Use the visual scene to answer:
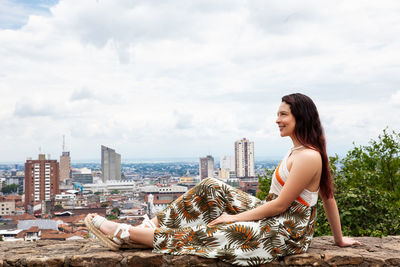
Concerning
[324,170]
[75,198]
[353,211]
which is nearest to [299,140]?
[324,170]

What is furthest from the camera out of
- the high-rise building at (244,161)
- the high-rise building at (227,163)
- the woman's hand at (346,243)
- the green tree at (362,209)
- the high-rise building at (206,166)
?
the high-rise building at (227,163)

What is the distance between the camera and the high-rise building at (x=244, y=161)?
7300 cm

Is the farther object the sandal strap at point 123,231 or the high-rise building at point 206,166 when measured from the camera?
the high-rise building at point 206,166

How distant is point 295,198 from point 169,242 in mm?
747

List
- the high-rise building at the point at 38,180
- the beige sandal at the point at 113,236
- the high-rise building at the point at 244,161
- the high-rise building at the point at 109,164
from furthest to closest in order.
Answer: the high-rise building at the point at 109,164, the high-rise building at the point at 244,161, the high-rise building at the point at 38,180, the beige sandal at the point at 113,236

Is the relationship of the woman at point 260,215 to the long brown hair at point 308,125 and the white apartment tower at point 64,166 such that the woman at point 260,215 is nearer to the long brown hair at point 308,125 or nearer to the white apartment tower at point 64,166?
the long brown hair at point 308,125

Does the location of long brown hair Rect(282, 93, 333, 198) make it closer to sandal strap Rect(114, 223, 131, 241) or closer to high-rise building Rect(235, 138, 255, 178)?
sandal strap Rect(114, 223, 131, 241)

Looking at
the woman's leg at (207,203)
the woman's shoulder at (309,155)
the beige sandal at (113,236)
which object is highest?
the woman's shoulder at (309,155)

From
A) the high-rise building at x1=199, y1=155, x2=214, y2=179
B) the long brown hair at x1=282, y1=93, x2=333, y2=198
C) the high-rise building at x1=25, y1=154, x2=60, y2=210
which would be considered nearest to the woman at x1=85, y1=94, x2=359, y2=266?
the long brown hair at x1=282, y1=93, x2=333, y2=198

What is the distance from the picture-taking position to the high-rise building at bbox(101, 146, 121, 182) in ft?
296

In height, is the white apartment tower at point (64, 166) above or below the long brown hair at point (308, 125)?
below

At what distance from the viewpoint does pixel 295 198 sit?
2.12 meters

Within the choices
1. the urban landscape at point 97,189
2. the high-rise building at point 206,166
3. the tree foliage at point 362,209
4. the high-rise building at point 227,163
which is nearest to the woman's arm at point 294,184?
the tree foliage at point 362,209

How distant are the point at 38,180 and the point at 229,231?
5918 cm
